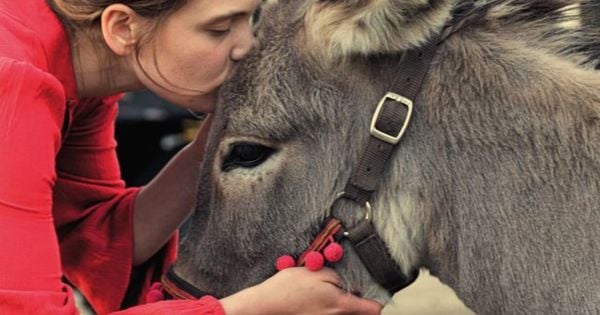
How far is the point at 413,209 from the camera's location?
2.53 meters

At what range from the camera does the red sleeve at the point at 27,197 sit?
7.67ft

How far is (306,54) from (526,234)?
0.66 metres

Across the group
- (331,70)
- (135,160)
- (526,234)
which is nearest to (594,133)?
(526,234)

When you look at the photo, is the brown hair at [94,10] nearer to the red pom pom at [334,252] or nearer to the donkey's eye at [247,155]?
the donkey's eye at [247,155]

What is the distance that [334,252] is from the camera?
2570 mm

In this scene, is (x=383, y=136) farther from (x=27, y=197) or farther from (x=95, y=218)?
(x=95, y=218)

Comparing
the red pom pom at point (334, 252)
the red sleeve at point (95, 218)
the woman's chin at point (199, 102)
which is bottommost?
the red sleeve at point (95, 218)

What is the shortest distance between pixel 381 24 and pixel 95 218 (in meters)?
1.30

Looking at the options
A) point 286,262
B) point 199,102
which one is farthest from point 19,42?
point 286,262

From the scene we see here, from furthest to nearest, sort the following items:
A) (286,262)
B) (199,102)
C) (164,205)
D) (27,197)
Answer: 1. (164,205)
2. (199,102)
3. (286,262)
4. (27,197)

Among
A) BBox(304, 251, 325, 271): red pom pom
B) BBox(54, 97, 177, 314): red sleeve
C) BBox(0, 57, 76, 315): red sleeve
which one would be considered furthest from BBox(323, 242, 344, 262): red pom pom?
BBox(54, 97, 177, 314): red sleeve

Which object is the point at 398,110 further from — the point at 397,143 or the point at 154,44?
the point at 154,44

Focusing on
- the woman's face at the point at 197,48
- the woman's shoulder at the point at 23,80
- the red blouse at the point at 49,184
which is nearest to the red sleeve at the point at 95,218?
the red blouse at the point at 49,184

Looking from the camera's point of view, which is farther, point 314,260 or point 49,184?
point 314,260
